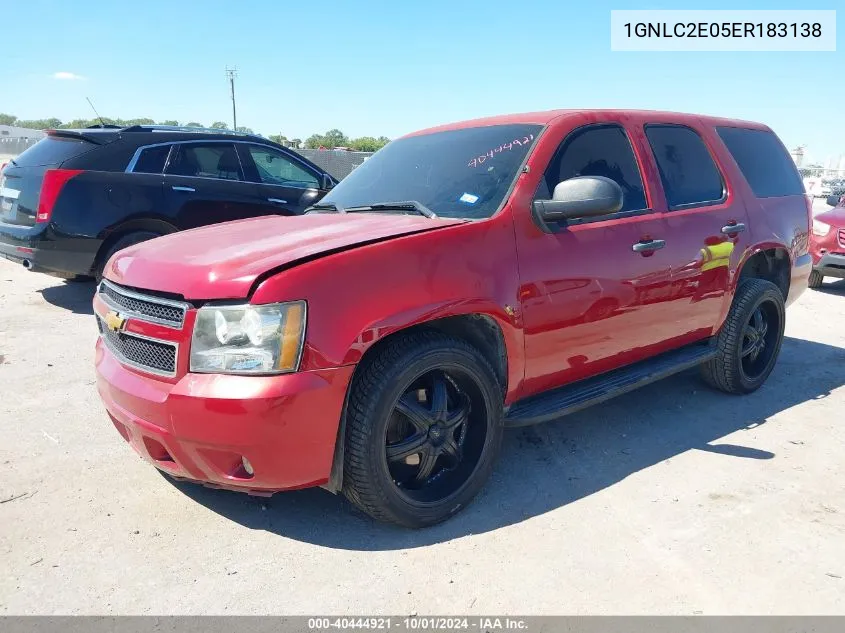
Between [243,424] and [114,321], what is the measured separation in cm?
88

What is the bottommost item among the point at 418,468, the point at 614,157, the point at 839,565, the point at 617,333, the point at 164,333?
the point at 839,565

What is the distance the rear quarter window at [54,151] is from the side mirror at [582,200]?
16.6ft

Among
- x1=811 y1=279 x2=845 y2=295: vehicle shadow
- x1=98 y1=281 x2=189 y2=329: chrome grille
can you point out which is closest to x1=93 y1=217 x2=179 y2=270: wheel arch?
x1=98 y1=281 x2=189 y2=329: chrome grille

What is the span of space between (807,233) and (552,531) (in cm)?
358

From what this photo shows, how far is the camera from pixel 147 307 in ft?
8.81

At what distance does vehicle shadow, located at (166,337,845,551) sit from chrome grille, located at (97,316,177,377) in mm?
779

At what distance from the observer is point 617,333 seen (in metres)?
3.54

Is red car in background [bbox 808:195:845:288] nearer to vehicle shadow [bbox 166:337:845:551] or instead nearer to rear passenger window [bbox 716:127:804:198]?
vehicle shadow [bbox 166:337:845:551]

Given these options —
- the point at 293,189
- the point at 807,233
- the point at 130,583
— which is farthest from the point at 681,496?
the point at 293,189

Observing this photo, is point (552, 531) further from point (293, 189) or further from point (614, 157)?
point (293, 189)

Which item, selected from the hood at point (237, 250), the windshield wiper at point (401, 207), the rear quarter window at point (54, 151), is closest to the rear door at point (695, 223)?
the windshield wiper at point (401, 207)

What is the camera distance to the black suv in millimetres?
6105

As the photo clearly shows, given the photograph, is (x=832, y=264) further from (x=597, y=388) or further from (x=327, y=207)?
(x=327, y=207)

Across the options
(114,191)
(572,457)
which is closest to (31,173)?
(114,191)
